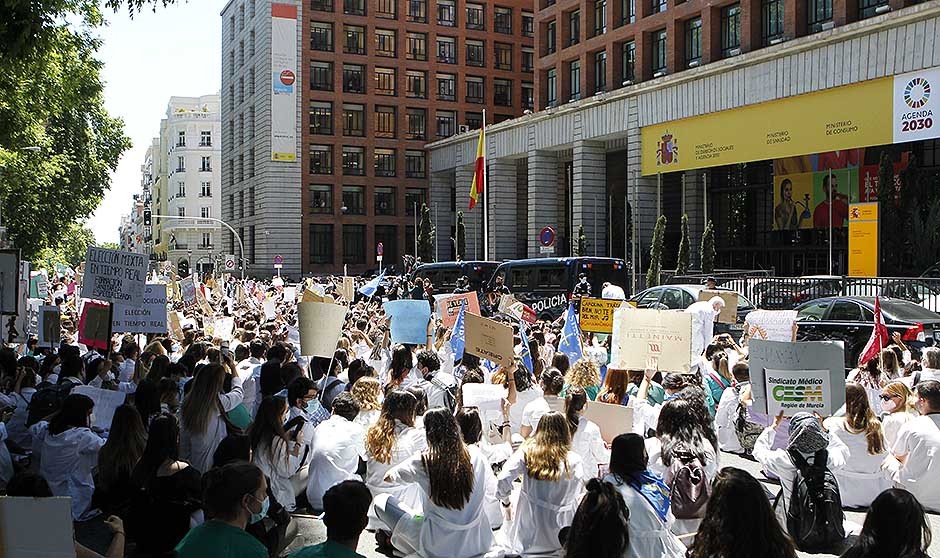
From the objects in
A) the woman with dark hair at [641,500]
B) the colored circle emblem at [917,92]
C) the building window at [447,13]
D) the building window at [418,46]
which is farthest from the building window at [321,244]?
the woman with dark hair at [641,500]

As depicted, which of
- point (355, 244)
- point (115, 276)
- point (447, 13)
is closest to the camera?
point (115, 276)

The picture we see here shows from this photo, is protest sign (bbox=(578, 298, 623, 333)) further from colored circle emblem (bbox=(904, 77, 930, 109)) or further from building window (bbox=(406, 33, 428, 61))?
building window (bbox=(406, 33, 428, 61))

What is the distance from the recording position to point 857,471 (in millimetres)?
8945

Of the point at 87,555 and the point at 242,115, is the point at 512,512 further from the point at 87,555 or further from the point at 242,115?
the point at 242,115

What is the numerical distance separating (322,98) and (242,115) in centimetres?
1175

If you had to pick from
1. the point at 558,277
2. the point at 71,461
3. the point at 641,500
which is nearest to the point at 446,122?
the point at 558,277

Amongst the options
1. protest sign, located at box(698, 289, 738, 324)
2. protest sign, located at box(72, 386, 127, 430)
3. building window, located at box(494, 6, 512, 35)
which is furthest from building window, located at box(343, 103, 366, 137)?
protest sign, located at box(72, 386, 127, 430)

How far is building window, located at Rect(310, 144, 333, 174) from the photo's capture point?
73.9 meters

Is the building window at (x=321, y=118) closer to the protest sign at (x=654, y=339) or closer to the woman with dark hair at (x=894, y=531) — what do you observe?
the protest sign at (x=654, y=339)

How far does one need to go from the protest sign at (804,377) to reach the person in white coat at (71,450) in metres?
6.03

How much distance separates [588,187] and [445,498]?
44.1 meters

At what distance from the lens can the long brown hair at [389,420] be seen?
7.86m

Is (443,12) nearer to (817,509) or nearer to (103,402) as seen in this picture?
(103,402)

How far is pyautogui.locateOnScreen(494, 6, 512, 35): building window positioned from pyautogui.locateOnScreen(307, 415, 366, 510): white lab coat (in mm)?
74050
